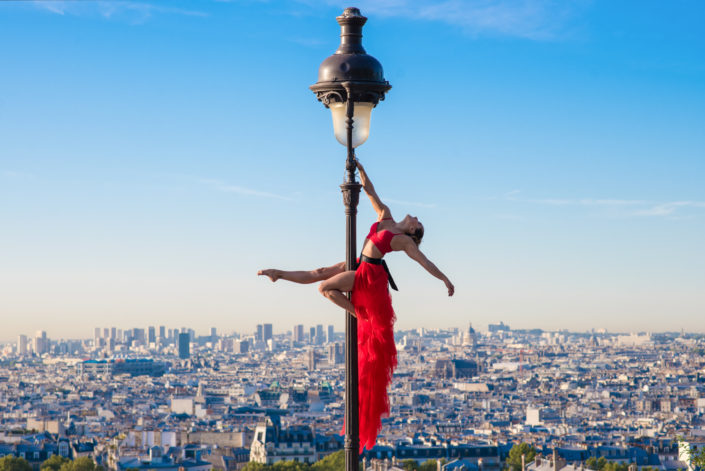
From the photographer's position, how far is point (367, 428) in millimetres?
7336

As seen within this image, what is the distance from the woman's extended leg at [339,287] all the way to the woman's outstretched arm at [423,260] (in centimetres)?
31

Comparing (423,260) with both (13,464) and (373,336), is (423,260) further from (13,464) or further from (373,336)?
(13,464)

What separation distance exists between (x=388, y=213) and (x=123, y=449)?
72947 millimetres

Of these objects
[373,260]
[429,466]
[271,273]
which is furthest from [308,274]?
[429,466]

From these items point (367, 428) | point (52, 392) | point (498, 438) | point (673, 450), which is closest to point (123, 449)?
point (498, 438)

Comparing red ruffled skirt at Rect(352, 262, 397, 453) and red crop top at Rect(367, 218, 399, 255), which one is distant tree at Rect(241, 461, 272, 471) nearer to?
red ruffled skirt at Rect(352, 262, 397, 453)

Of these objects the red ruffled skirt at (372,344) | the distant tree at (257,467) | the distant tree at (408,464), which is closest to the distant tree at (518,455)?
the distant tree at (408,464)

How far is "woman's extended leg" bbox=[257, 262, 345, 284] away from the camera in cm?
741

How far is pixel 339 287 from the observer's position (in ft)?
23.7

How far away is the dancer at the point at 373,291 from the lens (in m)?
7.21

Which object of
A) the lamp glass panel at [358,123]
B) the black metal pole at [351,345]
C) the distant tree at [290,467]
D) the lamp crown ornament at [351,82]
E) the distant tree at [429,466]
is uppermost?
the lamp crown ornament at [351,82]

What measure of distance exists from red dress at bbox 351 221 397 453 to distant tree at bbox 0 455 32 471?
56222 mm

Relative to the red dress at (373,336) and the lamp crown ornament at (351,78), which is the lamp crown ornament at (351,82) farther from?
the red dress at (373,336)

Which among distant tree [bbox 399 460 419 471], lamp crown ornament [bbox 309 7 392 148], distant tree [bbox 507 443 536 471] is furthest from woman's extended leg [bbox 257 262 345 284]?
distant tree [bbox 507 443 536 471]
